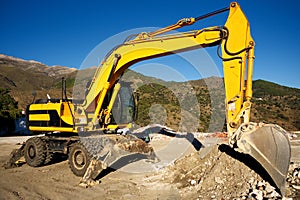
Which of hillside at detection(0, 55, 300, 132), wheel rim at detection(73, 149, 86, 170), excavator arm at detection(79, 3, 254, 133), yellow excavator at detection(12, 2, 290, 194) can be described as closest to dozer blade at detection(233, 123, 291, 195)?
yellow excavator at detection(12, 2, 290, 194)

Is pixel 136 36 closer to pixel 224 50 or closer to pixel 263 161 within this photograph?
pixel 224 50

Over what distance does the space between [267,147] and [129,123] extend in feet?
14.1

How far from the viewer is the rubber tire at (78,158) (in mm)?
6562

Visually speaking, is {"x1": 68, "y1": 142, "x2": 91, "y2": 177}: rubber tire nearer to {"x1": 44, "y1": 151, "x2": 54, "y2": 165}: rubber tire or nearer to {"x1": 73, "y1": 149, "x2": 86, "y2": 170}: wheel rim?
{"x1": 73, "y1": 149, "x2": 86, "y2": 170}: wheel rim

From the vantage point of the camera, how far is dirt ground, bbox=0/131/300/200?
4918 millimetres

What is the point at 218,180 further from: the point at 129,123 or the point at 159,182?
the point at 129,123

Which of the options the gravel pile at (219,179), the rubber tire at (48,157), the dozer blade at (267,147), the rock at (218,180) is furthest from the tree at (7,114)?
the dozer blade at (267,147)

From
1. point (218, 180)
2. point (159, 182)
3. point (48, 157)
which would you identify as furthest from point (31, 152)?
point (218, 180)

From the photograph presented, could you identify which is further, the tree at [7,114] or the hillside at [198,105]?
the hillside at [198,105]

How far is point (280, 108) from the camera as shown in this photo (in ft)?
93.9

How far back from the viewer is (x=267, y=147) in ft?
14.8

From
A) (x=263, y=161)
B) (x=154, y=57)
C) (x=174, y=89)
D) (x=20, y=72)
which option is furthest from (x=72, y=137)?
(x=20, y=72)

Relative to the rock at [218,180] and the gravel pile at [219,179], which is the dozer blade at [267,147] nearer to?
the gravel pile at [219,179]

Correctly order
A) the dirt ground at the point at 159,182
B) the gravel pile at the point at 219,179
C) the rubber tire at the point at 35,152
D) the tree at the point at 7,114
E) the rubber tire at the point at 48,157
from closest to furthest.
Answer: the gravel pile at the point at 219,179 < the dirt ground at the point at 159,182 < the rubber tire at the point at 35,152 < the rubber tire at the point at 48,157 < the tree at the point at 7,114
